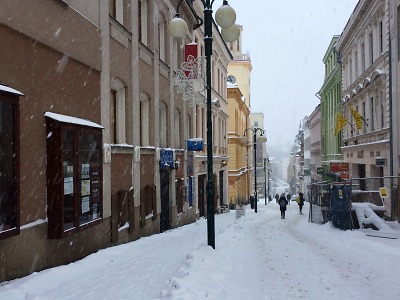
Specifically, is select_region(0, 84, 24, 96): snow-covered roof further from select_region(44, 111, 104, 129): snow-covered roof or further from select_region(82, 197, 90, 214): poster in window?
select_region(82, 197, 90, 214): poster in window

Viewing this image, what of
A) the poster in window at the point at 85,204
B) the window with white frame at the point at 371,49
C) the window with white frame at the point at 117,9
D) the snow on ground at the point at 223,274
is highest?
the window with white frame at the point at 371,49

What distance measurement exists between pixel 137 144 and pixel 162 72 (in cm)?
Answer: 451

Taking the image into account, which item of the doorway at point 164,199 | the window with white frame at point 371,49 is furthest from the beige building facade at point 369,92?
the doorway at point 164,199

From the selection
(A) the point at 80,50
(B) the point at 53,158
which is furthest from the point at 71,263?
(A) the point at 80,50

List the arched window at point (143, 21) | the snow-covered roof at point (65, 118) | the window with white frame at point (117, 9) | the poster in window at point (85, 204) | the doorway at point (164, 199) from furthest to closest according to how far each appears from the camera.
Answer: the doorway at point (164, 199), the arched window at point (143, 21), the window with white frame at point (117, 9), the poster in window at point (85, 204), the snow-covered roof at point (65, 118)

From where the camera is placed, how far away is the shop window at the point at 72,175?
755 centimetres

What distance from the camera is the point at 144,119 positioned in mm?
14461

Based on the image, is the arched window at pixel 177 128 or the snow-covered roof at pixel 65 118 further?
the arched window at pixel 177 128

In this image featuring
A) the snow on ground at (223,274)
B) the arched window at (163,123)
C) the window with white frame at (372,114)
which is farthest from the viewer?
the window with white frame at (372,114)

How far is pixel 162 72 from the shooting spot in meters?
16.5

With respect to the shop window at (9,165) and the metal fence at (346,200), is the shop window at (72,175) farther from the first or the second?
the metal fence at (346,200)

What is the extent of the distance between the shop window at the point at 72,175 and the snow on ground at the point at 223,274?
78 cm

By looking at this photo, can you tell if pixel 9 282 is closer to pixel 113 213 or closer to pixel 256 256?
pixel 113 213

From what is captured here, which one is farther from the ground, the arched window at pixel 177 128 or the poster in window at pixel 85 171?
the arched window at pixel 177 128
